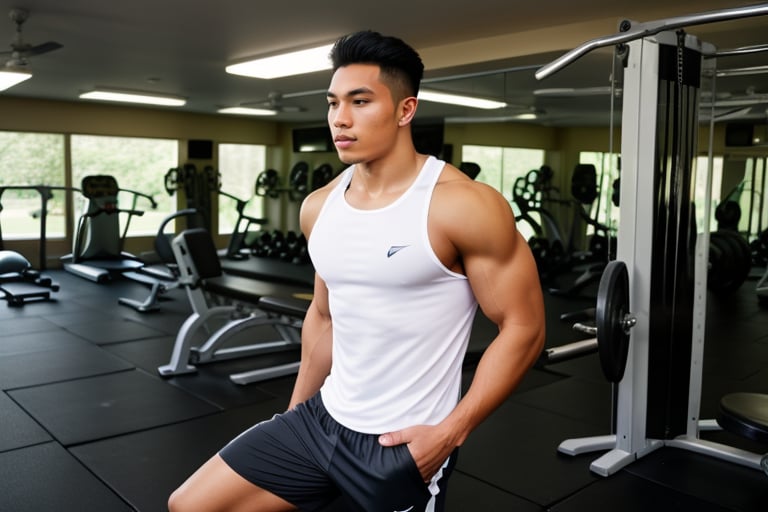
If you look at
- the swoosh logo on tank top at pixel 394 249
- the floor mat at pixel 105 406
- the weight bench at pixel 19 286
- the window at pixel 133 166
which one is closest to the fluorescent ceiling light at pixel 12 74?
the weight bench at pixel 19 286

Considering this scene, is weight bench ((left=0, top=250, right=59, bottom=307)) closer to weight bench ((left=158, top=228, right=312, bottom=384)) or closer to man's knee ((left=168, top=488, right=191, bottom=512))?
weight bench ((left=158, top=228, right=312, bottom=384))

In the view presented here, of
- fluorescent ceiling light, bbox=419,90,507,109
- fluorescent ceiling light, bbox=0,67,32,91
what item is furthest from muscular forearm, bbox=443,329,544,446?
fluorescent ceiling light, bbox=419,90,507,109

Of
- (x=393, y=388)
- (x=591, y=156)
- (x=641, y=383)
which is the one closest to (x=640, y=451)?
(x=641, y=383)

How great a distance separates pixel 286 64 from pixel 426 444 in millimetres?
4384

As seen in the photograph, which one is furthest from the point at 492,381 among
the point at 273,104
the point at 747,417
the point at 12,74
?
the point at 273,104

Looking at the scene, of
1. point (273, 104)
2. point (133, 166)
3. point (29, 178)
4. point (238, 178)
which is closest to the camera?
point (273, 104)

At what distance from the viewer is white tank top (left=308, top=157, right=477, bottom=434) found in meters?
0.98

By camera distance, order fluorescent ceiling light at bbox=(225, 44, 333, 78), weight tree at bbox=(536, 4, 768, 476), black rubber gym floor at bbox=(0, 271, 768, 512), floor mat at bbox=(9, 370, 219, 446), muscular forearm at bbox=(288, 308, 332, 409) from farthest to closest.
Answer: fluorescent ceiling light at bbox=(225, 44, 333, 78), floor mat at bbox=(9, 370, 219, 446), weight tree at bbox=(536, 4, 768, 476), black rubber gym floor at bbox=(0, 271, 768, 512), muscular forearm at bbox=(288, 308, 332, 409)

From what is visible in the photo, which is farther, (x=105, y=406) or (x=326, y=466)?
(x=105, y=406)

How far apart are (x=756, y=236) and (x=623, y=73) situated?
17.5 ft

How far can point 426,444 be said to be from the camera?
3.20 feet

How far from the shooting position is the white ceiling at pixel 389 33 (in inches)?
144

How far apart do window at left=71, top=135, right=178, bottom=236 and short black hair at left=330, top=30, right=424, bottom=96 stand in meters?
7.83

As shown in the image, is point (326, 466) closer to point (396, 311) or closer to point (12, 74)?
point (396, 311)
